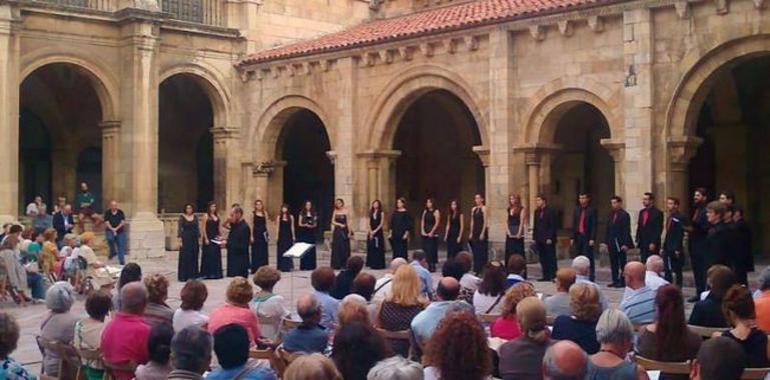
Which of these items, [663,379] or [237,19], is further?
[237,19]

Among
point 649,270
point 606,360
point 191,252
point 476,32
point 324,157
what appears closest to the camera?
point 606,360

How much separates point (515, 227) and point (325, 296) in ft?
26.9

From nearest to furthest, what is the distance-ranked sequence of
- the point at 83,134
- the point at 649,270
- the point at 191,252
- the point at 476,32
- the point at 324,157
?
the point at 649,270
the point at 191,252
the point at 476,32
the point at 83,134
the point at 324,157

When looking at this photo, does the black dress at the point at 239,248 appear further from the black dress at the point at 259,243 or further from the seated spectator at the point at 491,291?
the seated spectator at the point at 491,291

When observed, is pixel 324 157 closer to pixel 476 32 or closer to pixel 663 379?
pixel 476 32

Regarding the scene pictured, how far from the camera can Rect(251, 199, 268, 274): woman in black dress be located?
16375 mm

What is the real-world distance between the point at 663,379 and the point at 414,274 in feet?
7.03

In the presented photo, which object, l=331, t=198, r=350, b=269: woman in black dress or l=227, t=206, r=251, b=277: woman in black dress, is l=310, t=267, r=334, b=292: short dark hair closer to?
l=227, t=206, r=251, b=277: woman in black dress

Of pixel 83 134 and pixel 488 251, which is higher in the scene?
pixel 83 134

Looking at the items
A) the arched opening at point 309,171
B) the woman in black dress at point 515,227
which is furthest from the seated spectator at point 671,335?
the arched opening at point 309,171

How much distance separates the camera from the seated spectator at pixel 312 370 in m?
3.47

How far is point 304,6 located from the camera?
78.0 ft

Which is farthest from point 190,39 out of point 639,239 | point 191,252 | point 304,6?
point 639,239

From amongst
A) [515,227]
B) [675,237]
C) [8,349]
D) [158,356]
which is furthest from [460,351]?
[515,227]
